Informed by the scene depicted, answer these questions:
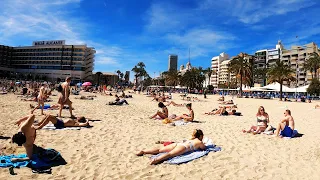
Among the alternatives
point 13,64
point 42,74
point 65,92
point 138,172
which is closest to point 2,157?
point 138,172

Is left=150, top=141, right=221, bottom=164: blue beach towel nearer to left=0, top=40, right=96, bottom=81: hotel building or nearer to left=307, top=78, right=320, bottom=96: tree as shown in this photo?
left=307, top=78, right=320, bottom=96: tree

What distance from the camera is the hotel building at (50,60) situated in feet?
343

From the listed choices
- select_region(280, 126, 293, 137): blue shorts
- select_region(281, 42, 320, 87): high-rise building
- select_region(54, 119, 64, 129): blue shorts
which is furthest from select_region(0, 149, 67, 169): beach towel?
select_region(281, 42, 320, 87): high-rise building

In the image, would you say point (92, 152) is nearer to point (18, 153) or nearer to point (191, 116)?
point (18, 153)

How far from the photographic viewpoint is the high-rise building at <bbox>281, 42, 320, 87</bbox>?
9694 centimetres

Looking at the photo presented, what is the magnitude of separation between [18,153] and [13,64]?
12764 cm

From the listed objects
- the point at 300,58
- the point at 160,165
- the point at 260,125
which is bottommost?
the point at 160,165

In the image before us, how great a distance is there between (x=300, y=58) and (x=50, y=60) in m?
108

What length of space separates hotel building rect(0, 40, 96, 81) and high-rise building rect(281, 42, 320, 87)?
3451 inches

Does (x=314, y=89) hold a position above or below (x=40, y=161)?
above

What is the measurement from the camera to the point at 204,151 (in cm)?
600

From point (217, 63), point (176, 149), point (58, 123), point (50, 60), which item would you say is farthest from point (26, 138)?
point (217, 63)

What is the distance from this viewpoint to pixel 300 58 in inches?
4016

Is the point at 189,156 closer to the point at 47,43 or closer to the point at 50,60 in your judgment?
the point at 50,60
